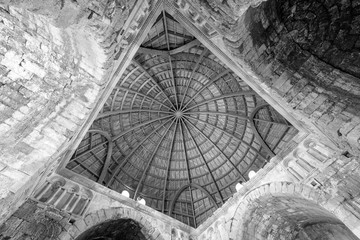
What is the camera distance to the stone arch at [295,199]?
20.3ft

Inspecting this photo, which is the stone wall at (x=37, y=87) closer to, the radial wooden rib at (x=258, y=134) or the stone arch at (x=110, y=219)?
the stone arch at (x=110, y=219)

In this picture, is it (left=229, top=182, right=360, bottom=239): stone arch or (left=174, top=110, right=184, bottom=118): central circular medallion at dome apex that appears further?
(left=174, top=110, right=184, bottom=118): central circular medallion at dome apex

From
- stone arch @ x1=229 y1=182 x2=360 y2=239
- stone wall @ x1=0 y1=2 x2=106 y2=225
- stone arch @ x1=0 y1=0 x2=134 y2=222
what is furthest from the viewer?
stone arch @ x1=229 y1=182 x2=360 y2=239

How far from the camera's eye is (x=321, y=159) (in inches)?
283

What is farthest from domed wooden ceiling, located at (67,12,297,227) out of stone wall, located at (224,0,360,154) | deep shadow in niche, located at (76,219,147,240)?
stone wall, located at (224,0,360,154)

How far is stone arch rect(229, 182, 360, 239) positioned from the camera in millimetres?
6199

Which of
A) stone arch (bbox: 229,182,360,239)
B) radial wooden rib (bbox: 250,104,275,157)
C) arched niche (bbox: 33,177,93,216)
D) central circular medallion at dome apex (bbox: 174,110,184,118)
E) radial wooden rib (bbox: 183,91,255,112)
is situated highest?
central circular medallion at dome apex (bbox: 174,110,184,118)

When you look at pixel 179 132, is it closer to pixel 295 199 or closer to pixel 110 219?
pixel 110 219

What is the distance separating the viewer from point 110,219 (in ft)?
27.6

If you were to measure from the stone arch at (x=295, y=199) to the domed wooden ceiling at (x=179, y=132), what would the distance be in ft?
8.79

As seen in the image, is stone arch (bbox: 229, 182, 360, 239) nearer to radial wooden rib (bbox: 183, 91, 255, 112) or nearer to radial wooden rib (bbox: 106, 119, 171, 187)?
radial wooden rib (bbox: 183, 91, 255, 112)

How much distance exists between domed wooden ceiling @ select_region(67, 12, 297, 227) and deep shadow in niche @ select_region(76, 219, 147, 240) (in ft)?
9.34

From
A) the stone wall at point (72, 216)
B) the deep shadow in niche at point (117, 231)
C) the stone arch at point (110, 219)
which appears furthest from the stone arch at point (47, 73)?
the deep shadow in niche at point (117, 231)

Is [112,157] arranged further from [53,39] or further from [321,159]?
[321,159]
